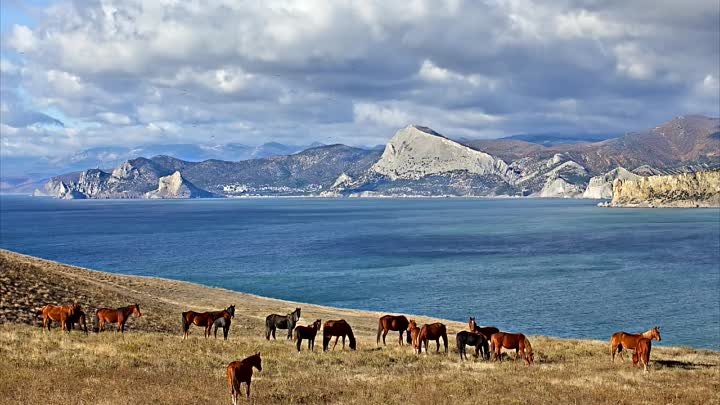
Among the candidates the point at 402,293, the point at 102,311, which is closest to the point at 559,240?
the point at 402,293

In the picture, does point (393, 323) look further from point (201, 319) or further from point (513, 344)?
point (201, 319)

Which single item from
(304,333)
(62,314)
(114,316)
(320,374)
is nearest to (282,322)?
(304,333)

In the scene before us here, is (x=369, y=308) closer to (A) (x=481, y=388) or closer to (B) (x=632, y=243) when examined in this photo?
(A) (x=481, y=388)

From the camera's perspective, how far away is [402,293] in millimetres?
76875

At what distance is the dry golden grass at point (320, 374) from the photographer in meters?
19.4

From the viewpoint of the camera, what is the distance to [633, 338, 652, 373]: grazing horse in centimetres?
2658

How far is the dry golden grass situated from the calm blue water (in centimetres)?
2690

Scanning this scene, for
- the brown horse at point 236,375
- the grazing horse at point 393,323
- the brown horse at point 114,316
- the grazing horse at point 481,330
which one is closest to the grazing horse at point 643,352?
the grazing horse at point 481,330

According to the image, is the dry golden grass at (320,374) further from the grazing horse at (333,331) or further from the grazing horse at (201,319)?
the grazing horse at (201,319)

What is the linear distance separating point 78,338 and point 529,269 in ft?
256

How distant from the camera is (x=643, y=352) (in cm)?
2672

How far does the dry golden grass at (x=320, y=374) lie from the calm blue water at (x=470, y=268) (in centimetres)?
2690

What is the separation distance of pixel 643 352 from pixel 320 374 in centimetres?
1400

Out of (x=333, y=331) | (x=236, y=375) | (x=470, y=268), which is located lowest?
(x=470, y=268)
